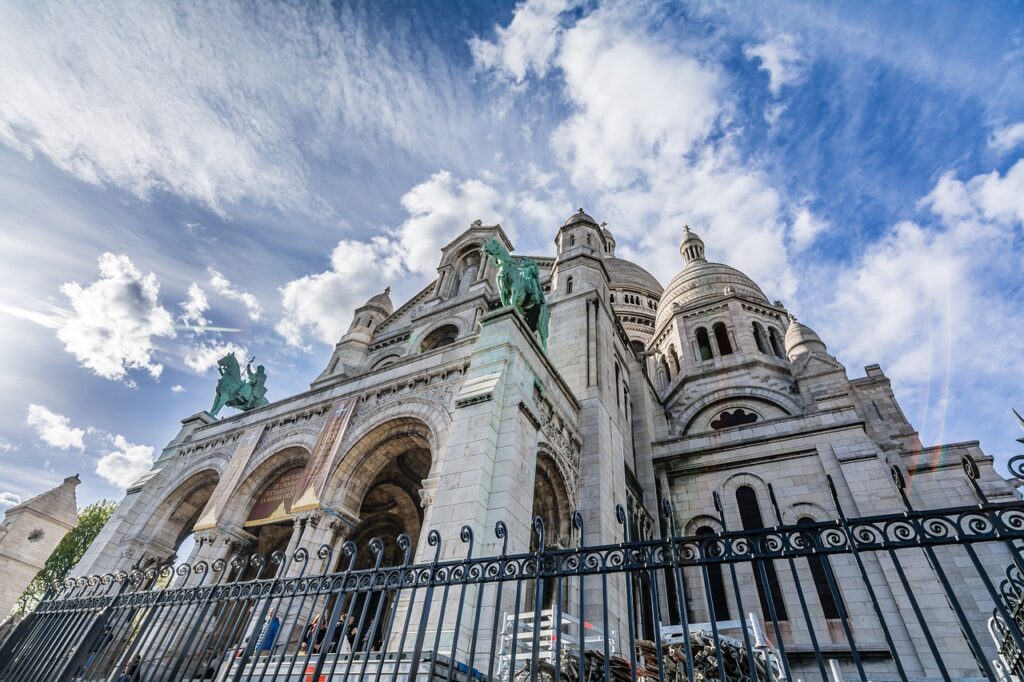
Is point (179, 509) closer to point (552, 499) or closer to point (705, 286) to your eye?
point (552, 499)

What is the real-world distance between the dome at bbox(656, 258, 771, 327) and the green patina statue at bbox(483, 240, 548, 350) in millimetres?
13672

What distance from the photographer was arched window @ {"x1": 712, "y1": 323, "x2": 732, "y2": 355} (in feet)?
80.7

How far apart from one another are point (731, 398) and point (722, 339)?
3.72 metres

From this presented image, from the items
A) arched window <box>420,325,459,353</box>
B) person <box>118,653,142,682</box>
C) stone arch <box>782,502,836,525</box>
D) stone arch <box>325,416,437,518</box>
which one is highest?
arched window <box>420,325,459,353</box>

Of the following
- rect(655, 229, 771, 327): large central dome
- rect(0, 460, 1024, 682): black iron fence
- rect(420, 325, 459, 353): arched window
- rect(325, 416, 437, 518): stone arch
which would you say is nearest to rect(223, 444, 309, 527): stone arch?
rect(0, 460, 1024, 682): black iron fence

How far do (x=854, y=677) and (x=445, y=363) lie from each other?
1153cm

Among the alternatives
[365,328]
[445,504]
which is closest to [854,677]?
[445,504]

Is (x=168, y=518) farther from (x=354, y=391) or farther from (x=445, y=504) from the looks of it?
(x=445, y=504)

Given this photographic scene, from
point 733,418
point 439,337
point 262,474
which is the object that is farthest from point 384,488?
point 733,418

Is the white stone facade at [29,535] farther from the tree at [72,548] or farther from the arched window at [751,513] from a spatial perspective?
the arched window at [751,513]

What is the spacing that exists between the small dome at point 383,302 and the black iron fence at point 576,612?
15.2 meters

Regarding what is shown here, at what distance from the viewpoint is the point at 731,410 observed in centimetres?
2206

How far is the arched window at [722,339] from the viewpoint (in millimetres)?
24594

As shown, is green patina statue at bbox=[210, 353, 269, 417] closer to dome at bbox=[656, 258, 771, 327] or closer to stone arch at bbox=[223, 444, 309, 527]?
stone arch at bbox=[223, 444, 309, 527]
